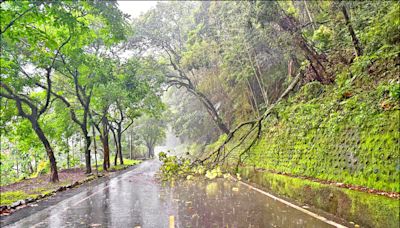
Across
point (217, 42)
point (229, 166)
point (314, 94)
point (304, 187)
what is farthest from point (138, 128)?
point (304, 187)

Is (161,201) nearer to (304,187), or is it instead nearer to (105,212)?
(105,212)

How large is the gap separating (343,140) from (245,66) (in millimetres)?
13221

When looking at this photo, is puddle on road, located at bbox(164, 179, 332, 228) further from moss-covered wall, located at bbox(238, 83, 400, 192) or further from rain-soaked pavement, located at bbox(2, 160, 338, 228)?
moss-covered wall, located at bbox(238, 83, 400, 192)

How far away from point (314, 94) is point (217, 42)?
12.8 metres

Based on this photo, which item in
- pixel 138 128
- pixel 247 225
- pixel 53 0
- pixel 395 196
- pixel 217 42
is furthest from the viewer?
pixel 138 128

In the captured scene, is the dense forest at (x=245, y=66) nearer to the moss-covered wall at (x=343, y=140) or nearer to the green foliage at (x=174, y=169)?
the moss-covered wall at (x=343, y=140)

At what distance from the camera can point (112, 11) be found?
10.7 meters

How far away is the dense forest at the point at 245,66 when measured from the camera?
925 centimetres

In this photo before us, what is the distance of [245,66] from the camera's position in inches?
809

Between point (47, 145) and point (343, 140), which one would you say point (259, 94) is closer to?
point (47, 145)

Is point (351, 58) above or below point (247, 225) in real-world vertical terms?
above

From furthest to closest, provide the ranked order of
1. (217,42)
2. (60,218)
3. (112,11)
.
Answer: (217,42) → (112,11) → (60,218)

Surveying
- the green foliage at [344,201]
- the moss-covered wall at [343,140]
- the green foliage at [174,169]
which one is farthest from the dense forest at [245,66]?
the green foliage at [174,169]

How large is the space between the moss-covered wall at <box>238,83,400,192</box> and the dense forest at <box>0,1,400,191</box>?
4 centimetres
